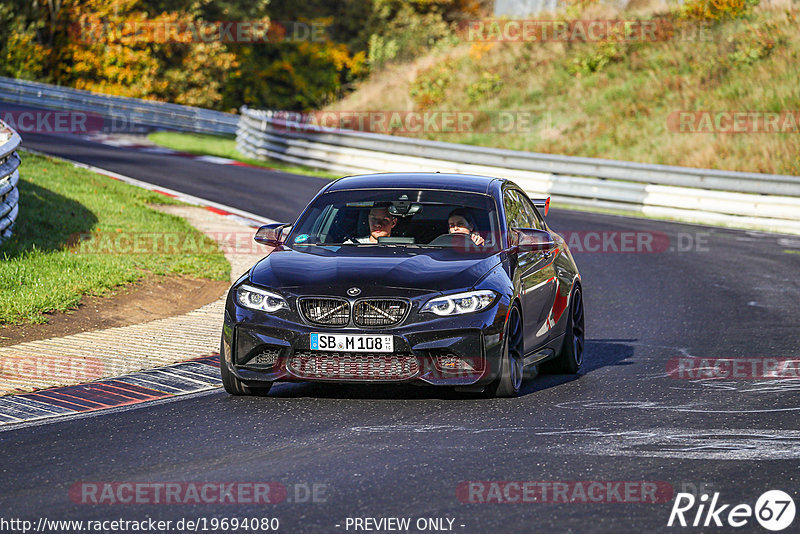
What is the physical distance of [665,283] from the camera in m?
15.9

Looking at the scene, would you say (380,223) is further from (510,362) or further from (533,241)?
(510,362)

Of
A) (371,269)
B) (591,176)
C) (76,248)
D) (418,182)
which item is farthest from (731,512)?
(591,176)

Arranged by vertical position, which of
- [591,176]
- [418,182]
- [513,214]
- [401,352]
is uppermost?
[418,182]

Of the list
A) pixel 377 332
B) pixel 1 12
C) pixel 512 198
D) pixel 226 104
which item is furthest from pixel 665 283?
pixel 226 104

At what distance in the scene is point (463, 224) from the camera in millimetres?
9406

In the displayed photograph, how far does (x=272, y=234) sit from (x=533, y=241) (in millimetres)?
2021

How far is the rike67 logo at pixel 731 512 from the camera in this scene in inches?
216

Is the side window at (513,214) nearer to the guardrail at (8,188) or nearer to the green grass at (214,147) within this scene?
the guardrail at (8,188)

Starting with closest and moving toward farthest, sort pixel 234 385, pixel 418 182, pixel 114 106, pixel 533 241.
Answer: pixel 234 385 < pixel 533 241 < pixel 418 182 < pixel 114 106

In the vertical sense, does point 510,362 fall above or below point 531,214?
below

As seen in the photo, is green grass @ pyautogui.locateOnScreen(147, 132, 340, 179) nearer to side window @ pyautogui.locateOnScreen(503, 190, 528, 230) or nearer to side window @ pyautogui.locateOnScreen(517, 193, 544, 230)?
side window @ pyautogui.locateOnScreen(517, 193, 544, 230)

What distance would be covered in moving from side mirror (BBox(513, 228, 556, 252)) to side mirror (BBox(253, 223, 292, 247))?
1815mm

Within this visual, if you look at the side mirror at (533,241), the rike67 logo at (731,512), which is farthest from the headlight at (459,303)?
the rike67 logo at (731,512)

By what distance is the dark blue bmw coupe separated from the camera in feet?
26.5
